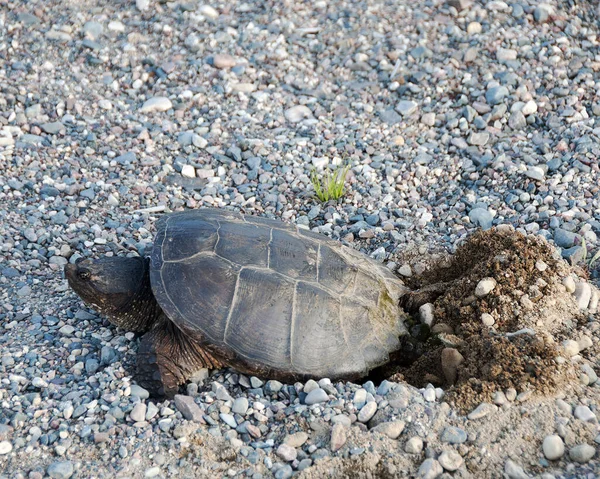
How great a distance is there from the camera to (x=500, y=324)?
351 cm

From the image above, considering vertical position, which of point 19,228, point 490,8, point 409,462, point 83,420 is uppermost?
point 490,8

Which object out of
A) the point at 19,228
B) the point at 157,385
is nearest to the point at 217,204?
the point at 19,228

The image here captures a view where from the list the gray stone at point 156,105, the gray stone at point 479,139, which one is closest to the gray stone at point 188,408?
the gray stone at point 156,105

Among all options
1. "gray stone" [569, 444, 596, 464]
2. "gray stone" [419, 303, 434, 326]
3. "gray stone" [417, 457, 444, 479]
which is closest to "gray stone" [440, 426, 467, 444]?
"gray stone" [417, 457, 444, 479]

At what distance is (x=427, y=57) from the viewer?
6.02 metres

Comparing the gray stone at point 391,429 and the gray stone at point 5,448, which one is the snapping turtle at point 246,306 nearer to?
the gray stone at point 391,429

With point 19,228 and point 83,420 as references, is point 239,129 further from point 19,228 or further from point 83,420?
point 83,420

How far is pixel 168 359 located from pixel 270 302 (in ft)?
1.85

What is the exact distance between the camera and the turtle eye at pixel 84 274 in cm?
366

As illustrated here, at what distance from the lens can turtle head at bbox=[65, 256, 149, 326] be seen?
3650mm

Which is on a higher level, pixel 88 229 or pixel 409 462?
pixel 409 462

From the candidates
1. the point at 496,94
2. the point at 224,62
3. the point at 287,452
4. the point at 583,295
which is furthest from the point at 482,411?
the point at 224,62

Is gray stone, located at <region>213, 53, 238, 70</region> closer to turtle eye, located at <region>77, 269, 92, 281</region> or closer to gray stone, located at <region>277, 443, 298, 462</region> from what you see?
turtle eye, located at <region>77, 269, 92, 281</region>

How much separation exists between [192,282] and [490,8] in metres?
4.28
